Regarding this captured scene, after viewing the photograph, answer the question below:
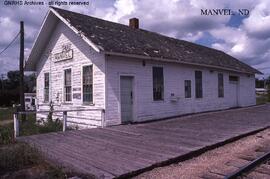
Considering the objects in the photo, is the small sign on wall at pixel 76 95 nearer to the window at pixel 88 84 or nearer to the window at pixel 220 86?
the window at pixel 88 84

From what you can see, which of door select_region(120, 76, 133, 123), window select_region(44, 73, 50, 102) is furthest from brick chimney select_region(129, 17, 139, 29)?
door select_region(120, 76, 133, 123)

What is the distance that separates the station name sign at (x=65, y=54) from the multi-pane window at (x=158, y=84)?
178 inches

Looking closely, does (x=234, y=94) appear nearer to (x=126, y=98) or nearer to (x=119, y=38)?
(x=119, y=38)

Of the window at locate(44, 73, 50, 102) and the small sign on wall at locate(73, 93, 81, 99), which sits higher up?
the window at locate(44, 73, 50, 102)

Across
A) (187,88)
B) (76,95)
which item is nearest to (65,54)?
(76,95)

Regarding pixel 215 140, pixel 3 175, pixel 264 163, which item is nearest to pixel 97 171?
pixel 3 175

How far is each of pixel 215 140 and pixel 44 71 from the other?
40.7 feet

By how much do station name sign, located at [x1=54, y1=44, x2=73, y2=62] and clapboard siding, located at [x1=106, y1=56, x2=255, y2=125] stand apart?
126 inches

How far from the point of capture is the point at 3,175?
6.39 m

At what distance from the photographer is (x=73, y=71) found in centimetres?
1606

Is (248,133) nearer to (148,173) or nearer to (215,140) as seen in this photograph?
(215,140)

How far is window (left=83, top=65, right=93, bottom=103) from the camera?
48.8ft

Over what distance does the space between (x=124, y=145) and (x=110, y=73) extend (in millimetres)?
5354

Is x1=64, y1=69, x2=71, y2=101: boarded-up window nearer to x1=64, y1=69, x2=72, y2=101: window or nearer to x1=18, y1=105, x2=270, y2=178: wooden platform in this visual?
x1=64, y1=69, x2=72, y2=101: window
